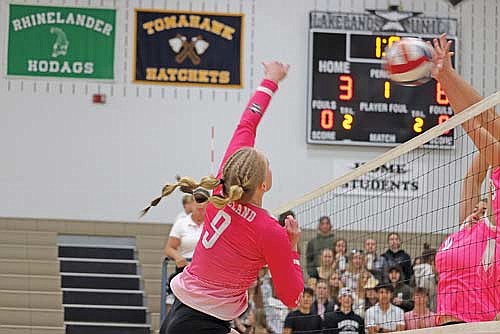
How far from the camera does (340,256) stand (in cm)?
1143

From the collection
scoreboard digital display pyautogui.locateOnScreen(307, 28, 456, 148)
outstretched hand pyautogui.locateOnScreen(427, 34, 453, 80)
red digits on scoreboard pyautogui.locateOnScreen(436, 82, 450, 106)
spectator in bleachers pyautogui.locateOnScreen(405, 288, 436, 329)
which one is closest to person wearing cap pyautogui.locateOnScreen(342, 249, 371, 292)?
spectator in bleachers pyautogui.locateOnScreen(405, 288, 436, 329)

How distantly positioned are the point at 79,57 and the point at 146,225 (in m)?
2.45

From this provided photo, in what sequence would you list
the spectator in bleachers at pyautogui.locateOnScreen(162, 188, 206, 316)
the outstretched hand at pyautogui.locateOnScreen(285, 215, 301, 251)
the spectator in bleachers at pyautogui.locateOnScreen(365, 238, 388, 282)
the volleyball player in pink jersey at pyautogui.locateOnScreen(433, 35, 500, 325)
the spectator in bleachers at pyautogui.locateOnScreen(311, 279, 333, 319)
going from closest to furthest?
the outstretched hand at pyautogui.locateOnScreen(285, 215, 301, 251) < the volleyball player in pink jersey at pyautogui.locateOnScreen(433, 35, 500, 325) < the spectator in bleachers at pyautogui.locateOnScreen(311, 279, 333, 319) < the spectator in bleachers at pyautogui.locateOnScreen(162, 188, 206, 316) < the spectator in bleachers at pyautogui.locateOnScreen(365, 238, 388, 282)

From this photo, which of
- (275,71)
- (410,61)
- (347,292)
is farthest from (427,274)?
(275,71)

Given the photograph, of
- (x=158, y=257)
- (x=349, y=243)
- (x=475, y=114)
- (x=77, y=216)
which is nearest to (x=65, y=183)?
(x=77, y=216)

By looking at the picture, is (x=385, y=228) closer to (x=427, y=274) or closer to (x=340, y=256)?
(x=340, y=256)

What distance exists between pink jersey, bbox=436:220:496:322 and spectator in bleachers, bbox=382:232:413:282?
21.2 ft

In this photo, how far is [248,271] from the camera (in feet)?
14.1

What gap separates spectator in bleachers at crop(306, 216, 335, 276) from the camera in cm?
1224

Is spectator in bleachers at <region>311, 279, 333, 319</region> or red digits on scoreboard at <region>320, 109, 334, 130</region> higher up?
red digits on scoreboard at <region>320, 109, 334, 130</region>

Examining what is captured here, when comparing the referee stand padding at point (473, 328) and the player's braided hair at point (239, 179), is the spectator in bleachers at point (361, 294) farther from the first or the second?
the player's braided hair at point (239, 179)

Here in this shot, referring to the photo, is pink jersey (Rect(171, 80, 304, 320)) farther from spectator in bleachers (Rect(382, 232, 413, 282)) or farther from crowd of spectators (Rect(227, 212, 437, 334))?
spectator in bleachers (Rect(382, 232, 413, 282))

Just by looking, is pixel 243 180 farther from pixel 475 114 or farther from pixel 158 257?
pixel 158 257

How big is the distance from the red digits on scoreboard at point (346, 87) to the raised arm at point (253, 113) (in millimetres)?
8701
